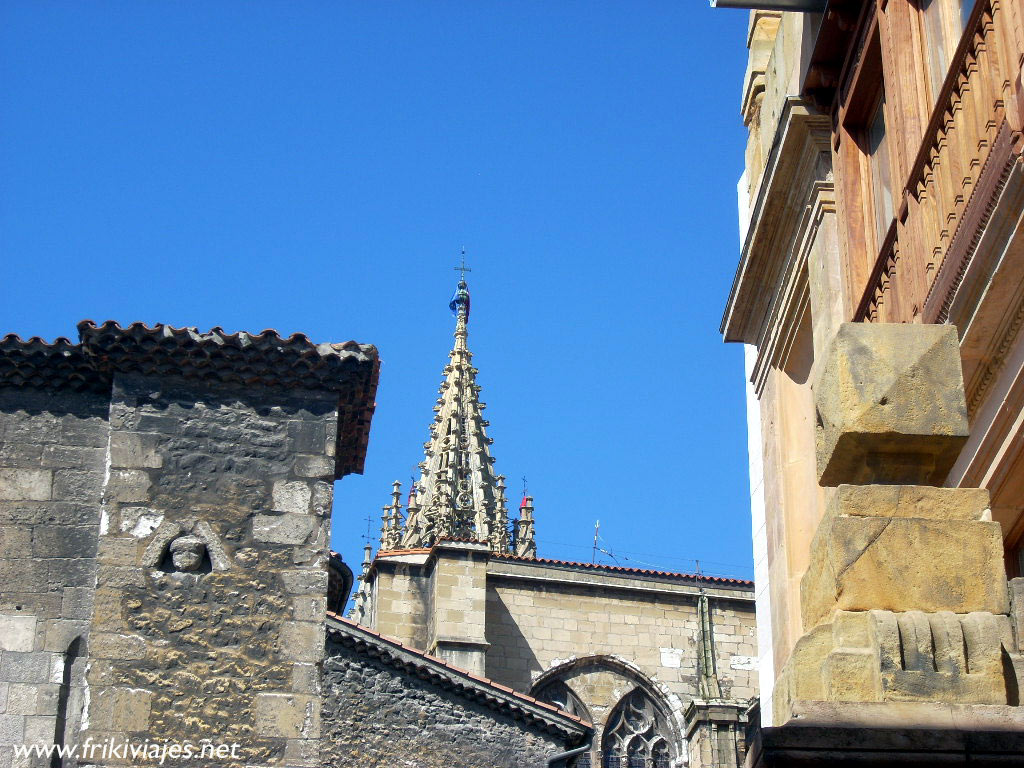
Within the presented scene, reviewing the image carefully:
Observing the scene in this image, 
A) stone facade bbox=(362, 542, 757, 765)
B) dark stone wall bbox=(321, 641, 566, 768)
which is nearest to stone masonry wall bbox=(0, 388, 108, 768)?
dark stone wall bbox=(321, 641, 566, 768)

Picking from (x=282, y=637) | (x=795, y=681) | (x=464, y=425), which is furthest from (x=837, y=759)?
(x=464, y=425)

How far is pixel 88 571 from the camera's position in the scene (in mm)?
10406

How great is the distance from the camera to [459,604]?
30.6 m

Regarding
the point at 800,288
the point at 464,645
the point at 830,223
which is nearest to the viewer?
the point at 830,223

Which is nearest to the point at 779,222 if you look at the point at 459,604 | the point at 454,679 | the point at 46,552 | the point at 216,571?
the point at 216,571

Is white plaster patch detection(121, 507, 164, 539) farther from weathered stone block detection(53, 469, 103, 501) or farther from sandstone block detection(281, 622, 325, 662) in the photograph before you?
sandstone block detection(281, 622, 325, 662)

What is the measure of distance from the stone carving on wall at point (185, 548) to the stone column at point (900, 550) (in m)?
6.42

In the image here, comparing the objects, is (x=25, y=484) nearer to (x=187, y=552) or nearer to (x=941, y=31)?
(x=187, y=552)

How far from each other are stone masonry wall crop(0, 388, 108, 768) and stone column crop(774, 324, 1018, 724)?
658 centimetres

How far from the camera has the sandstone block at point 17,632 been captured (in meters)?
10.2

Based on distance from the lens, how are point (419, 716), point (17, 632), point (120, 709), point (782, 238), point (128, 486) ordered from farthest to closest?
point (419, 716)
point (782, 238)
point (128, 486)
point (17, 632)
point (120, 709)

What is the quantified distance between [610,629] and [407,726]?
14.4 meters

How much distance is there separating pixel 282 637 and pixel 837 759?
6.85 metres

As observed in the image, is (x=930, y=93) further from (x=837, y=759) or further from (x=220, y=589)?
(x=837, y=759)
